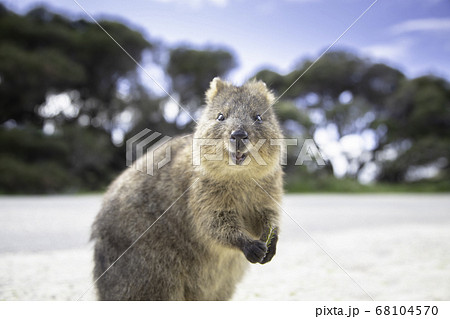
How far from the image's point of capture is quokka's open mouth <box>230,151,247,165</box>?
82.0 inches

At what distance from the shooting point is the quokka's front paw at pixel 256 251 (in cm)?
205

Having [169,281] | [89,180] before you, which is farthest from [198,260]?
[89,180]

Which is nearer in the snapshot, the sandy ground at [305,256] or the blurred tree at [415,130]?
the sandy ground at [305,256]

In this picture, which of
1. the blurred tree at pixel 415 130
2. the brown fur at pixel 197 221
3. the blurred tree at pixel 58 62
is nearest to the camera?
the brown fur at pixel 197 221

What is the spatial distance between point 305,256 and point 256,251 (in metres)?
2.35

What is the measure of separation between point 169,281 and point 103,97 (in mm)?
3704

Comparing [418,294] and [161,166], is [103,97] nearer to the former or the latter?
[161,166]

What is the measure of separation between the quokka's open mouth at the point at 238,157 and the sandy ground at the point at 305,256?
0.57 meters

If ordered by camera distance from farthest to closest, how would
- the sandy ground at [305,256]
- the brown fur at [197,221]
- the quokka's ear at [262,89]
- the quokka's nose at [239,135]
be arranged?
1. the sandy ground at [305,256]
2. the quokka's ear at [262,89]
3. the brown fur at [197,221]
4. the quokka's nose at [239,135]

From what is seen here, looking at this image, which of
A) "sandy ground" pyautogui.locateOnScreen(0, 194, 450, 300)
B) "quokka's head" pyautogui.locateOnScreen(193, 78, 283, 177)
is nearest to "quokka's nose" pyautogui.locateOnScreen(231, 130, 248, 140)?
"quokka's head" pyautogui.locateOnScreen(193, 78, 283, 177)

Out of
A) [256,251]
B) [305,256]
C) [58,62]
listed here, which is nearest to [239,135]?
[256,251]

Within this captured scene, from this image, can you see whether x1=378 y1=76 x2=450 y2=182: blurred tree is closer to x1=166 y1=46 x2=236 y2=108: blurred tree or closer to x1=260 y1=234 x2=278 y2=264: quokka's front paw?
x1=166 y1=46 x2=236 y2=108: blurred tree

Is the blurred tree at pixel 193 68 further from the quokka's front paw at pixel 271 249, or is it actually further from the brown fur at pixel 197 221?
the quokka's front paw at pixel 271 249

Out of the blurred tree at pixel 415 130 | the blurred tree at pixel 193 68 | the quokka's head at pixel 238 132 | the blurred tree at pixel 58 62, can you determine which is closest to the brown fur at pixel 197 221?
the quokka's head at pixel 238 132
